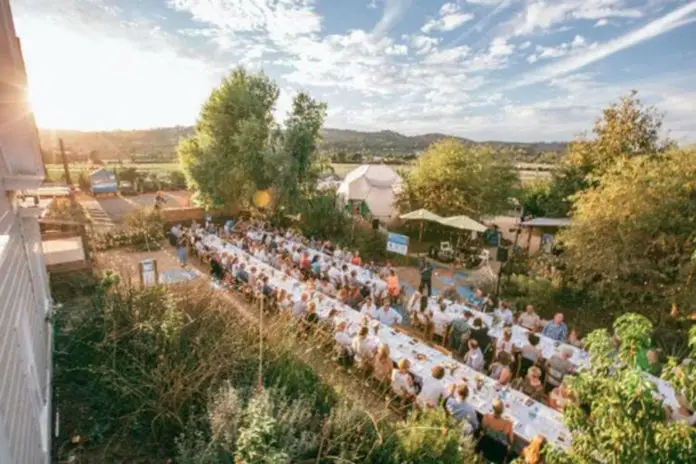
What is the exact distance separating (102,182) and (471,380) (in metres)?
33.2

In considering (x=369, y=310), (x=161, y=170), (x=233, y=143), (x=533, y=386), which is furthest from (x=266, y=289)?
(x=161, y=170)

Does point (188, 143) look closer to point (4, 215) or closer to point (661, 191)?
point (4, 215)

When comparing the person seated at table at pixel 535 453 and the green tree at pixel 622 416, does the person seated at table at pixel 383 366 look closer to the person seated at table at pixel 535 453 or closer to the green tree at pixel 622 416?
the person seated at table at pixel 535 453

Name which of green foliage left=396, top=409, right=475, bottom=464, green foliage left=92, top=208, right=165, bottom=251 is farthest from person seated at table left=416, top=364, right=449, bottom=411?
green foliage left=92, top=208, right=165, bottom=251

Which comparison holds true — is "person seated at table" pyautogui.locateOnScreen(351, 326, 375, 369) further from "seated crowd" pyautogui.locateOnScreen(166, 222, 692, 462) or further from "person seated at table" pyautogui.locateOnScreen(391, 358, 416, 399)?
"person seated at table" pyautogui.locateOnScreen(391, 358, 416, 399)

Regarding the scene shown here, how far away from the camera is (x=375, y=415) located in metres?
4.73

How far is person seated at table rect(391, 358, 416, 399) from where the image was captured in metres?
5.85

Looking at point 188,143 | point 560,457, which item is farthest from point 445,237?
point 560,457

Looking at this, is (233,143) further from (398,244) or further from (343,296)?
(343,296)

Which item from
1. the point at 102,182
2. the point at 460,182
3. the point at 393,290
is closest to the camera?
the point at 393,290

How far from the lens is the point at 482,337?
7633mm

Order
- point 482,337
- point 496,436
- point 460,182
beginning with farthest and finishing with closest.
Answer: point 460,182 < point 482,337 < point 496,436

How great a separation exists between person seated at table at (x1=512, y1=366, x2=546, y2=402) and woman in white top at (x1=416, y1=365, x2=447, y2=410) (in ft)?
4.61

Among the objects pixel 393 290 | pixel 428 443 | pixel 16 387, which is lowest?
pixel 393 290
